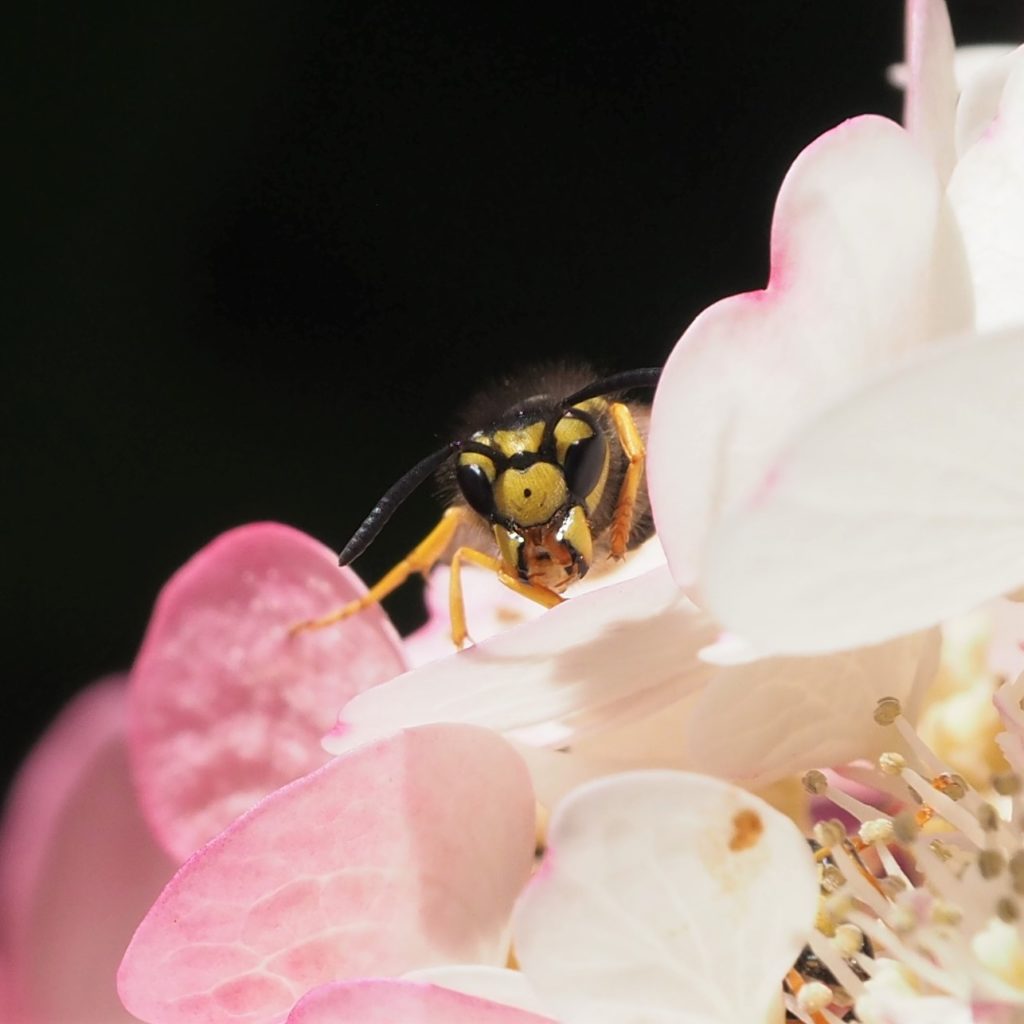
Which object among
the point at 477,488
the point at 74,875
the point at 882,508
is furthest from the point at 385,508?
the point at 882,508

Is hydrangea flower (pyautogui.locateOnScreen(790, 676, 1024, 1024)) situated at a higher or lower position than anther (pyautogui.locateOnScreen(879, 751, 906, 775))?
lower

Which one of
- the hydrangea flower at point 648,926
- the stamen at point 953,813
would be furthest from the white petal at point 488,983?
the stamen at point 953,813

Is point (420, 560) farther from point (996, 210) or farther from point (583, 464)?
point (996, 210)

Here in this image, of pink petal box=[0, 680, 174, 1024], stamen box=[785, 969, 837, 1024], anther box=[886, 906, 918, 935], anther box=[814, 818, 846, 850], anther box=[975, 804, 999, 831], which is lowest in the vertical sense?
pink petal box=[0, 680, 174, 1024]

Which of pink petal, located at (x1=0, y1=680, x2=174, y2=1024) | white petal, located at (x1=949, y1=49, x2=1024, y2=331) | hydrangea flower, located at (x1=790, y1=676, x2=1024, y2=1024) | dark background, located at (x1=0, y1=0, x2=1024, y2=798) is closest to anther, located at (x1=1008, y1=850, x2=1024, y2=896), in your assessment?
hydrangea flower, located at (x1=790, y1=676, x2=1024, y2=1024)

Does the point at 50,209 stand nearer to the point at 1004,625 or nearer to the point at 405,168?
the point at 405,168

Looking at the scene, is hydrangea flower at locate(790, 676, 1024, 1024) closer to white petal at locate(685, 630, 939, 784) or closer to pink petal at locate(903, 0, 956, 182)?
white petal at locate(685, 630, 939, 784)
